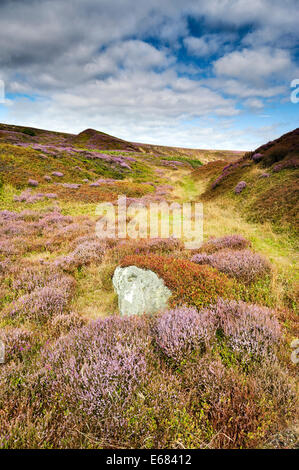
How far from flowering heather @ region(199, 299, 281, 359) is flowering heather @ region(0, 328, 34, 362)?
326cm

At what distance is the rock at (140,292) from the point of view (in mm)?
4566

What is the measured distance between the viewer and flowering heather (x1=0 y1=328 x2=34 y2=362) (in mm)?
3348

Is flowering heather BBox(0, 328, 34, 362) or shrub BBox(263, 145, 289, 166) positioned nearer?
flowering heather BBox(0, 328, 34, 362)

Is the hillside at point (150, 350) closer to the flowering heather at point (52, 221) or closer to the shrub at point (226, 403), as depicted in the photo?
the shrub at point (226, 403)

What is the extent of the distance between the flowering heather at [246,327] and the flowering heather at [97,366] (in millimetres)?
1386

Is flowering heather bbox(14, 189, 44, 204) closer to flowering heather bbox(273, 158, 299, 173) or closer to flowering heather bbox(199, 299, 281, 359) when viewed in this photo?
flowering heather bbox(199, 299, 281, 359)

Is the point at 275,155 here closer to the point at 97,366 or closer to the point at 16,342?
the point at 97,366

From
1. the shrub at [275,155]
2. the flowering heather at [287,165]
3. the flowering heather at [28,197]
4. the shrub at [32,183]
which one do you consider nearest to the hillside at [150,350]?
the flowering heather at [28,197]

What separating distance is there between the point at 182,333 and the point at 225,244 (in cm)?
546

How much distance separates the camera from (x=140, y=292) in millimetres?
4770

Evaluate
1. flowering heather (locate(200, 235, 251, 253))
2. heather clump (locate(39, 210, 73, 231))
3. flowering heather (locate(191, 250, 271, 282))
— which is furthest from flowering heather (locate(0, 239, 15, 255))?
flowering heather (locate(200, 235, 251, 253))

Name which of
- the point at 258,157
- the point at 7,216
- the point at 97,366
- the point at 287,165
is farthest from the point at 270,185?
the point at 7,216
